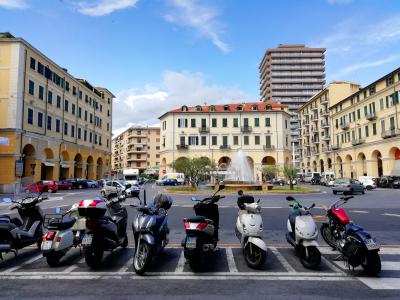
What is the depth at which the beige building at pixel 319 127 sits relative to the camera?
62.7 meters

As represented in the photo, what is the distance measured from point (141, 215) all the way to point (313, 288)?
10.4ft

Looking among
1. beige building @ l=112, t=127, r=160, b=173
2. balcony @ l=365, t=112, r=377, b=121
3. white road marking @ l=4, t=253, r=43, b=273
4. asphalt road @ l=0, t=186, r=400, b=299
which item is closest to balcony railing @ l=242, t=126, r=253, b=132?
balcony @ l=365, t=112, r=377, b=121

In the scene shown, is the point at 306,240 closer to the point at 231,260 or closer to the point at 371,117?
the point at 231,260

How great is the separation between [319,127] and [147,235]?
6899cm

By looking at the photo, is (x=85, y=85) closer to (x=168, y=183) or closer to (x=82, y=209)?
(x=168, y=183)

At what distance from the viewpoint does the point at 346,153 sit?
5509cm

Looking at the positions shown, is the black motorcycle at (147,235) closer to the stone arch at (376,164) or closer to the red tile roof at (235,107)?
the stone arch at (376,164)

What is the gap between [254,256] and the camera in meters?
5.61

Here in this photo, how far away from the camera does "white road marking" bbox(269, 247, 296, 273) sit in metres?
5.60

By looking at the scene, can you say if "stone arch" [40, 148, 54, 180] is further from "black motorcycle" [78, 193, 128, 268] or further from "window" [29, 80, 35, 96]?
"black motorcycle" [78, 193, 128, 268]

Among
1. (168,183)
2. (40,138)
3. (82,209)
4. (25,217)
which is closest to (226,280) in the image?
(82,209)

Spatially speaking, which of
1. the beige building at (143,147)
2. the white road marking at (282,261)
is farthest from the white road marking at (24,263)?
the beige building at (143,147)

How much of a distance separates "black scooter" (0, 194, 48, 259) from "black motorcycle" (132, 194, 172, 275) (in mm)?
2487

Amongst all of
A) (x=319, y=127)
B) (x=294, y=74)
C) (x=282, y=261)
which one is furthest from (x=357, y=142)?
(x=294, y=74)
